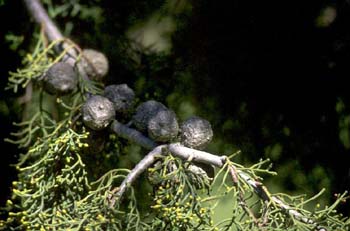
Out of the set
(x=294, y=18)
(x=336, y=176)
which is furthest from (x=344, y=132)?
(x=294, y=18)

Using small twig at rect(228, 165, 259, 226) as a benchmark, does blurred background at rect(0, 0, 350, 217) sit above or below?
above

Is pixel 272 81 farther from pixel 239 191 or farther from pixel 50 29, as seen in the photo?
pixel 50 29

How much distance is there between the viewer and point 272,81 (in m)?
1.10

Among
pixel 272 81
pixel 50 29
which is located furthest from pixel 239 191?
pixel 50 29

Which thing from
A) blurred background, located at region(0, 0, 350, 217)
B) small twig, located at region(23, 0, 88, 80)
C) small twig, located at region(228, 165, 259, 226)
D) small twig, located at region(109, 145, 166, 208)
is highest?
small twig, located at region(23, 0, 88, 80)

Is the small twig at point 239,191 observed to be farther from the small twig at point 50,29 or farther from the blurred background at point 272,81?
the small twig at point 50,29

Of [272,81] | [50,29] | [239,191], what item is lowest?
[239,191]

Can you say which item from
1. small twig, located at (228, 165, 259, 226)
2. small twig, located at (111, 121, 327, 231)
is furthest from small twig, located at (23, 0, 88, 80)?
small twig, located at (228, 165, 259, 226)

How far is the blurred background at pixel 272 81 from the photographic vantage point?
1079 millimetres

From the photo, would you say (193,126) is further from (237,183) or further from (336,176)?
(336,176)

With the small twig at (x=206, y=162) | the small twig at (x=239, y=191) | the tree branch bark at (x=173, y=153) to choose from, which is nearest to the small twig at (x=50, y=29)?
the tree branch bark at (x=173, y=153)

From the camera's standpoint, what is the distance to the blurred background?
1079 mm

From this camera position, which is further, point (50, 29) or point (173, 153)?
point (50, 29)

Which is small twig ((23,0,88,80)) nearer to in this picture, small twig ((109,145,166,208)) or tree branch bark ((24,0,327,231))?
tree branch bark ((24,0,327,231))
